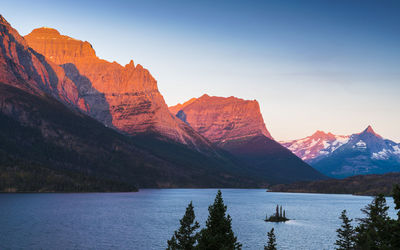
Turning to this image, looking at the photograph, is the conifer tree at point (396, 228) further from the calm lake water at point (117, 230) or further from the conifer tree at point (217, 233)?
the calm lake water at point (117, 230)

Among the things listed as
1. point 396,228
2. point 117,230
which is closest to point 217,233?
point 396,228

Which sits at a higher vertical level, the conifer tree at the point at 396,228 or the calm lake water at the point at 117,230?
the conifer tree at the point at 396,228

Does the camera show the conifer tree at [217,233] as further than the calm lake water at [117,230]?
No

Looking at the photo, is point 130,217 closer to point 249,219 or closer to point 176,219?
point 176,219

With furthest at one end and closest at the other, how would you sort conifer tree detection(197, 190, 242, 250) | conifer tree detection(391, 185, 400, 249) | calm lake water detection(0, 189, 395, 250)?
calm lake water detection(0, 189, 395, 250) → conifer tree detection(197, 190, 242, 250) → conifer tree detection(391, 185, 400, 249)

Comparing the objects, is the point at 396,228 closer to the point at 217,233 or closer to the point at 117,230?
the point at 217,233

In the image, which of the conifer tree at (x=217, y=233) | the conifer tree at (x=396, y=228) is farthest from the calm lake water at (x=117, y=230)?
the conifer tree at (x=396, y=228)

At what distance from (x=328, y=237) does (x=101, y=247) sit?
68.8 meters

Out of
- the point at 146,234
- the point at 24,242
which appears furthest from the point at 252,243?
the point at 24,242

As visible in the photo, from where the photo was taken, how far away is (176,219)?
184 metres

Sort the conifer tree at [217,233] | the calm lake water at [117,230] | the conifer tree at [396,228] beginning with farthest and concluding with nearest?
the calm lake water at [117,230] < the conifer tree at [217,233] < the conifer tree at [396,228]

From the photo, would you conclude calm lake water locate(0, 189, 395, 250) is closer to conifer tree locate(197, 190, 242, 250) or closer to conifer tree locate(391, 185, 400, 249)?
conifer tree locate(197, 190, 242, 250)

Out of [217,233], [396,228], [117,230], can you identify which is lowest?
[117,230]

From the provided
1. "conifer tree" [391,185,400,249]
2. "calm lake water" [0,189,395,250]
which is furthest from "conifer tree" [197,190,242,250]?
"calm lake water" [0,189,395,250]
